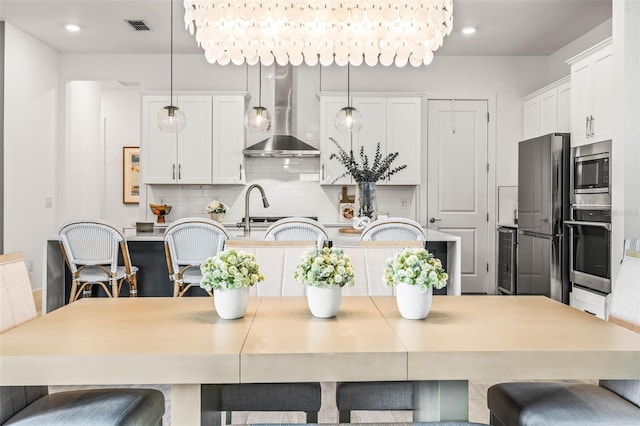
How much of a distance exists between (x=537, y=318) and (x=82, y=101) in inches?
270

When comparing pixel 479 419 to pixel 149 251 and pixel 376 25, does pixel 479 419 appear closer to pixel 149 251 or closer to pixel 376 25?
pixel 376 25

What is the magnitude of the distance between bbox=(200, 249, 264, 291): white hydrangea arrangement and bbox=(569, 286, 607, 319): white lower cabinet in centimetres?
333

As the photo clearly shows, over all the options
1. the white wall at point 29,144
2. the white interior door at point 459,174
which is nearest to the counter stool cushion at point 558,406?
the white interior door at point 459,174

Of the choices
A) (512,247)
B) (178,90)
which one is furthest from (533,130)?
(178,90)

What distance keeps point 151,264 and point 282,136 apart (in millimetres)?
2604

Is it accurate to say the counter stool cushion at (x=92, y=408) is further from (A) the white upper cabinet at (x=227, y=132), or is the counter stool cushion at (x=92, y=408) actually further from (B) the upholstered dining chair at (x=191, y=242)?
(A) the white upper cabinet at (x=227, y=132)

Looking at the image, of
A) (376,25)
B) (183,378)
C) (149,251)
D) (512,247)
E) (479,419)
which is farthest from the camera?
(512,247)

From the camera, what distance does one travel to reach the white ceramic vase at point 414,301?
5.44 ft

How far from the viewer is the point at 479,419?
2.56 metres

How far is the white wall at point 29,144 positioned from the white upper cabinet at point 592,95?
5244mm

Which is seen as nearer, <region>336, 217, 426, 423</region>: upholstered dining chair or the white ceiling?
<region>336, 217, 426, 423</region>: upholstered dining chair

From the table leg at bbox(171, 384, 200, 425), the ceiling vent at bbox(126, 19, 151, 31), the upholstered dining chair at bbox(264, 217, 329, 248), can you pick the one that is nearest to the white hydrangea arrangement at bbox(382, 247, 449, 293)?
the table leg at bbox(171, 384, 200, 425)

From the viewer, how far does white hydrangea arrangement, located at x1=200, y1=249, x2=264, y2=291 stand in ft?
5.38

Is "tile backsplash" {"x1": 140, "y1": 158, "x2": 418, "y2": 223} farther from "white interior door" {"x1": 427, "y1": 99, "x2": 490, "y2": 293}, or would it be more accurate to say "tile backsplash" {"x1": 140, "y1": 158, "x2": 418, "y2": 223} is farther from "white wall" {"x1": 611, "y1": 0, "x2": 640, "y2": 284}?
"white wall" {"x1": 611, "y1": 0, "x2": 640, "y2": 284}
